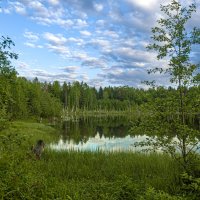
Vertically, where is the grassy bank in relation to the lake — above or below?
above

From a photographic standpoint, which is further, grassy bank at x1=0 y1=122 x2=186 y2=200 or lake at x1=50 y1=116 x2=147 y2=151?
lake at x1=50 y1=116 x2=147 y2=151

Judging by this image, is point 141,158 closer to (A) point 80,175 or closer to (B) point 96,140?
(A) point 80,175

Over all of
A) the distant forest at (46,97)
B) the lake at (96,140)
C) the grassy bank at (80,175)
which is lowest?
the lake at (96,140)

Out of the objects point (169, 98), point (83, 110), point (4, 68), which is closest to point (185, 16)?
point (169, 98)

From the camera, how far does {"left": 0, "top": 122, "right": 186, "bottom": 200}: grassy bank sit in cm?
885

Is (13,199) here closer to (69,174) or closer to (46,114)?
(69,174)

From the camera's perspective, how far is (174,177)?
1290 centimetres

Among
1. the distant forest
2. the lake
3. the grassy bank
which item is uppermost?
the distant forest

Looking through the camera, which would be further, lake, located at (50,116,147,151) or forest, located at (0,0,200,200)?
lake, located at (50,116,147,151)

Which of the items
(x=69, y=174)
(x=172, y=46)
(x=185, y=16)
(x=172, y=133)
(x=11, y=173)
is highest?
(x=185, y=16)

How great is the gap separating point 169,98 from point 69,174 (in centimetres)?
657

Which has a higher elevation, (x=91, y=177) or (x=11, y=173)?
(x=11, y=173)

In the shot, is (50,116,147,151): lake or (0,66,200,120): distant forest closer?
(0,66,200,120): distant forest

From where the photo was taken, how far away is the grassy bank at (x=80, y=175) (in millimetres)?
8852
